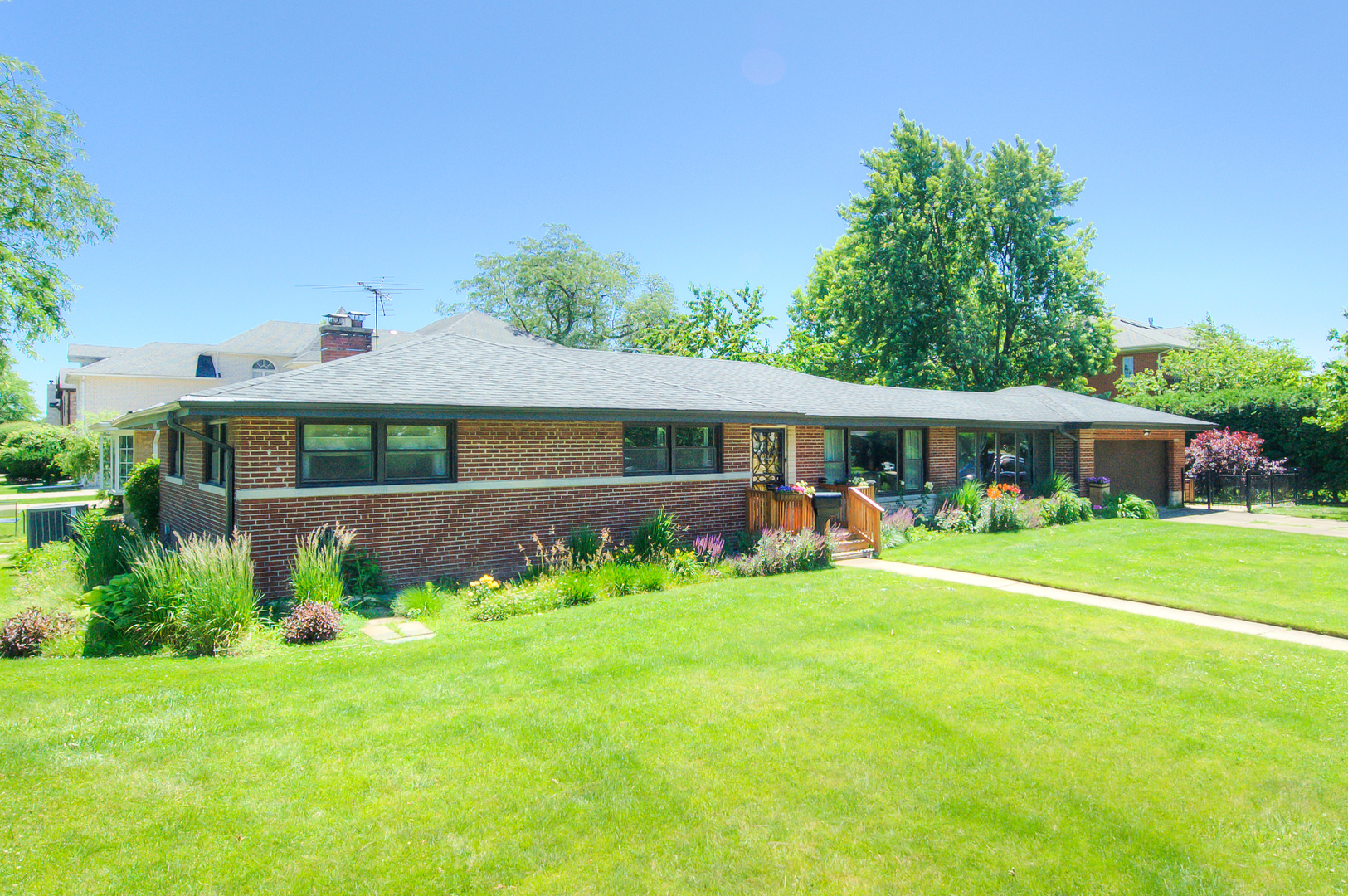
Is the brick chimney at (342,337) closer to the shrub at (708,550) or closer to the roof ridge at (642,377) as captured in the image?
the roof ridge at (642,377)

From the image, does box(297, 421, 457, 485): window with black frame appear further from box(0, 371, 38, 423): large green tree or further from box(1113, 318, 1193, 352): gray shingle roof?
box(0, 371, 38, 423): large green tree

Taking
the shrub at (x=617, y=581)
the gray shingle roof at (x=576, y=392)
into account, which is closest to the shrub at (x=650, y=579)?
the shrub at (x=617, y=581)

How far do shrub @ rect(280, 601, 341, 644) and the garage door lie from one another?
80.6 ft

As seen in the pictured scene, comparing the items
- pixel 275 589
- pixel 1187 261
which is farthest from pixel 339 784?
pixel 1187 261

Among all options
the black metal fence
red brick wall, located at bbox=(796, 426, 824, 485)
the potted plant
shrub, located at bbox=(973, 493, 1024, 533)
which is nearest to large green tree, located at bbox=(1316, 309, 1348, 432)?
the black metal fence

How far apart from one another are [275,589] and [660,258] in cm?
3632

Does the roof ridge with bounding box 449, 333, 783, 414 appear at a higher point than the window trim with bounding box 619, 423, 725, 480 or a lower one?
higher

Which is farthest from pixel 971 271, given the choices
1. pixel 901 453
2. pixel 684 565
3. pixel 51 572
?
pixel 51 572

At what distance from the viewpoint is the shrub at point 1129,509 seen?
2072 centimetres

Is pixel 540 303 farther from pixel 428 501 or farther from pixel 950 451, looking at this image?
pixel 428 501

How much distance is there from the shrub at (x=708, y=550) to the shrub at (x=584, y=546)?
1852 millimetres

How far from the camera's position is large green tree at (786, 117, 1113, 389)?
1298 inches

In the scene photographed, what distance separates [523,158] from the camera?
22.6m

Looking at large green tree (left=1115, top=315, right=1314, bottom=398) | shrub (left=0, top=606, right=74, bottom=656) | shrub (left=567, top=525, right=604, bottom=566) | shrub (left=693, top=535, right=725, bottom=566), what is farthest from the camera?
large green tree (left=1115, top=315, right=1314, bottom=398)
